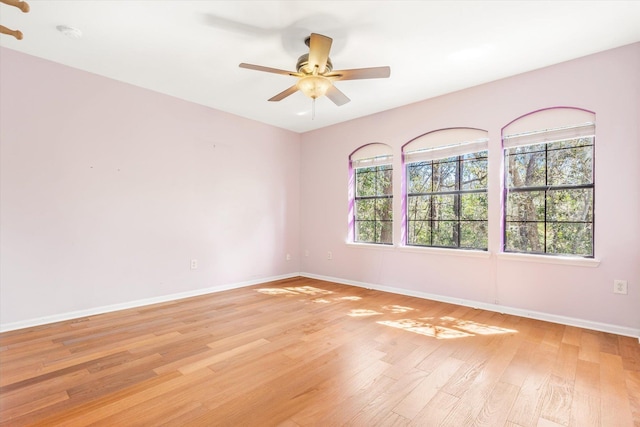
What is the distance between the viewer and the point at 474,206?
3.74 m

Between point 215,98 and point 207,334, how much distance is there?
297 cm

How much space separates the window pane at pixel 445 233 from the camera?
3904mm

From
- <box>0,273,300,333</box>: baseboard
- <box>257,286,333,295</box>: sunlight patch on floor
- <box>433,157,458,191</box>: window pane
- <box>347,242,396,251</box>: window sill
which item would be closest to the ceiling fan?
<box>433,157,458,191</box>: window pane

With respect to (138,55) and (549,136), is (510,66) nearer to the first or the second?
(549,136)

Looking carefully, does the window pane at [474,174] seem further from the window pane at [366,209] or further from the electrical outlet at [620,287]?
the electrical outlet at [620,287]

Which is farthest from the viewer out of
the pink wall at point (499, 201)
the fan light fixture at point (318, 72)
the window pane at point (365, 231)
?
the window pane at point (365, 231)

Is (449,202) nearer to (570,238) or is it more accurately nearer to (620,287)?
(570,238)

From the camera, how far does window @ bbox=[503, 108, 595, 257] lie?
302 cm

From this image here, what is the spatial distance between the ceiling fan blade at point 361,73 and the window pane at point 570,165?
213 cm

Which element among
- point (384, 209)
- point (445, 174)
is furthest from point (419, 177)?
point (384, 209)

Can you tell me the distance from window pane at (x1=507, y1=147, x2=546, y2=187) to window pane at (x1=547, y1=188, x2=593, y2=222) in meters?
0.21

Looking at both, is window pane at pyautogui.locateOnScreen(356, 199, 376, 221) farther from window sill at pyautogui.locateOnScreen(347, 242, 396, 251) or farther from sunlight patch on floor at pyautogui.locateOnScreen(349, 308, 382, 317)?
sunlight patch on floor at pyautogui.locateOnScreen(349, 308, 382, 317)

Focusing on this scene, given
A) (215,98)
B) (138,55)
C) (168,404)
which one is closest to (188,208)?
(215,98)

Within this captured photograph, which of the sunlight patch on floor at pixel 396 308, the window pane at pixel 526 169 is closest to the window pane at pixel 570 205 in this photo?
the window pane at pixel 526 169
